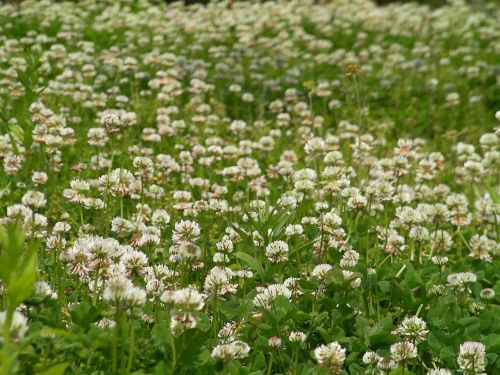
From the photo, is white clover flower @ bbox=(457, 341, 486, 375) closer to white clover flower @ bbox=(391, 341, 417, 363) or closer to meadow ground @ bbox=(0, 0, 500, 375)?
meadow ground @ bbox=(0, 0, 500, 375)

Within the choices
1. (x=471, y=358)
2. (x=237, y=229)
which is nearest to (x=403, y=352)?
(x=471, y=358)

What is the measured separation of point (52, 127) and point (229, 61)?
13.3 ft

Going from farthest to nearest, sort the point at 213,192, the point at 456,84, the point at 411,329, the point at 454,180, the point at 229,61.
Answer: the point at 456,84 → the point at 229,61 → the point at 454,180 → the point at 213,192 → the point at 411,329

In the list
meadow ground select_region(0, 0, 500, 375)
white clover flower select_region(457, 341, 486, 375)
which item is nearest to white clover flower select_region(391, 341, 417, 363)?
meadow ground select_region(0, 0, 500, 375)

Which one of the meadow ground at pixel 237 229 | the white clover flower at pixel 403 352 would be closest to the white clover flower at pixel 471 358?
the meadow ground at pixel 237 229

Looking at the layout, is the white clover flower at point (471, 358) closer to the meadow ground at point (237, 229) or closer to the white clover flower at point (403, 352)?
the meadow ground at point (237, 229)

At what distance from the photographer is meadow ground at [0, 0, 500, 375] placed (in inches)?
97.5

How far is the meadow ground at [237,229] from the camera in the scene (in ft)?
8.13

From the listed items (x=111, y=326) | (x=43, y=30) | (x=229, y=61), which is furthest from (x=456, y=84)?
(x=111, y=326)

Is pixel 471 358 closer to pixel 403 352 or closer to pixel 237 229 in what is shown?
pixel 403 352

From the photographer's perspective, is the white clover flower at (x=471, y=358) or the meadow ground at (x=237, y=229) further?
the white clover flower at (x=471, y=358)

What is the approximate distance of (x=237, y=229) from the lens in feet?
11.1

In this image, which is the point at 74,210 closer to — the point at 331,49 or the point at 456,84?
the point at 456,84

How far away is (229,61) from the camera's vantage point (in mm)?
8727
